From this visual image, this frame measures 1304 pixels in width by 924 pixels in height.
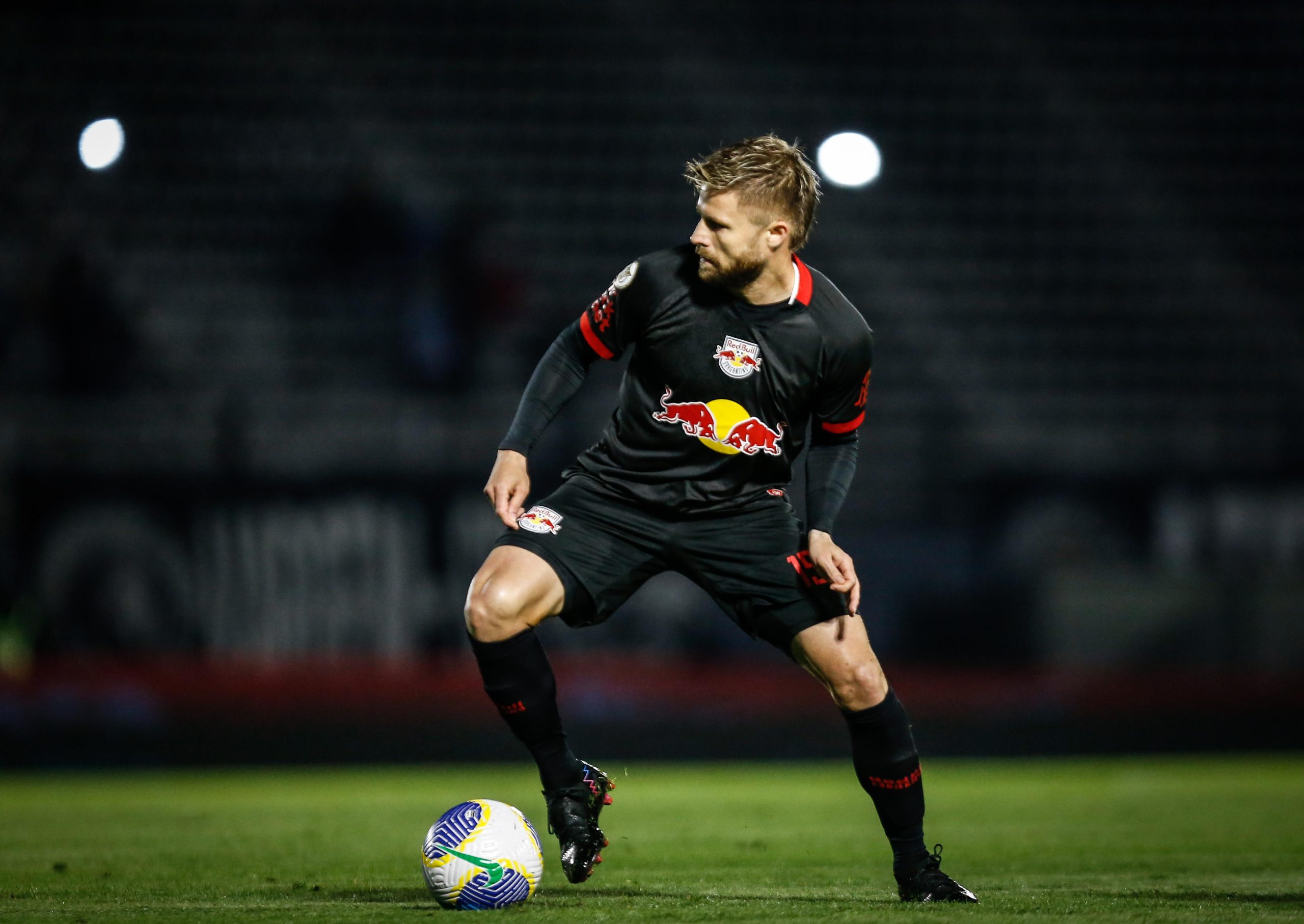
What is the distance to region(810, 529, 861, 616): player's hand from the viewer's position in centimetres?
396

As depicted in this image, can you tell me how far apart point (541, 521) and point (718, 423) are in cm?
54

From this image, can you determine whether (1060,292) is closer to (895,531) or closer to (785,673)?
(895,531)

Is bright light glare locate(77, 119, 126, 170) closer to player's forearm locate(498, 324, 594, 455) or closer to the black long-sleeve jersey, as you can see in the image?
player's forearm locate(498, 324, 594, 455)

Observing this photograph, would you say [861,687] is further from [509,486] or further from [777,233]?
[777,233]

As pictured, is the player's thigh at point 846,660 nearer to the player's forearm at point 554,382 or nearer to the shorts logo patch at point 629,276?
the player's forearm at point 554,382

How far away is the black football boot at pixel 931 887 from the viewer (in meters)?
3.94

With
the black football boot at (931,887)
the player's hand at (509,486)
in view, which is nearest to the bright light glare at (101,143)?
the player's hand at (509,486)

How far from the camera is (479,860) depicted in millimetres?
3795

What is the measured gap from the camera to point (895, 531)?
10.6 m

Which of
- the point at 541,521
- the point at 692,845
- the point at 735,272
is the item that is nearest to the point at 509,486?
the point at 541,521

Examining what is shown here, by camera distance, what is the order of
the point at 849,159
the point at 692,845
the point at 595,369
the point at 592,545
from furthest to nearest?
the point at 849,159 < the point at 595,369 < the point at 692,845 < the point at 592,545

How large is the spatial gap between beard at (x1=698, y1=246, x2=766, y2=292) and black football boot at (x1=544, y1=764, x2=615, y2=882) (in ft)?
4.38

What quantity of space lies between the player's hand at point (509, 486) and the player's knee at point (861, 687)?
93 centimetres

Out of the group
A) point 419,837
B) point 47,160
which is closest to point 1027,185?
point 47,160
